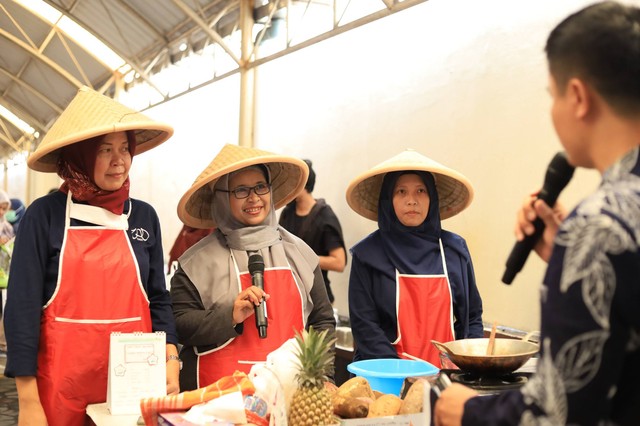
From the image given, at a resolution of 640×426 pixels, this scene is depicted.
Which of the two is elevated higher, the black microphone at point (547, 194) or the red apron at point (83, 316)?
the black microphone at point (547, 194)

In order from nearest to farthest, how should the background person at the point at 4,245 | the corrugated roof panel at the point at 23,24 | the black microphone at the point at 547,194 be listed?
1. the black microphone at the point at 547,194
2. the background person at the point at 4,245
3. the corrugated roof panel at the point at 23,24

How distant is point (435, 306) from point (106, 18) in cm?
932

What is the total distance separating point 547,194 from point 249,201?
1.35 m

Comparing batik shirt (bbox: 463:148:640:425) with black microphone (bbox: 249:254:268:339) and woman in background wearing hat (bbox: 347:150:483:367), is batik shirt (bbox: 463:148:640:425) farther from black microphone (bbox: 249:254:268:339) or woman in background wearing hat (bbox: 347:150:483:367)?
woman in background wearing hat (bbox: 347:150:483:367)

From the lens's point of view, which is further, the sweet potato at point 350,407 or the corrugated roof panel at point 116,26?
the corrugated roof panel at point 116,26

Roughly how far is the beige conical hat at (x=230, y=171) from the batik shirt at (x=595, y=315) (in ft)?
5.19

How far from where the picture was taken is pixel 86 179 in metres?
→ 2.08

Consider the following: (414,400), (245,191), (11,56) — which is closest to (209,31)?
(245,191)

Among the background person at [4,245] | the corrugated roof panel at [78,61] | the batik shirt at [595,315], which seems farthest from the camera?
the corrugated roof panel at [78,61]

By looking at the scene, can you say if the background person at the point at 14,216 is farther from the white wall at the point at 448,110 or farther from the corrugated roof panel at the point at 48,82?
Result: the corrugated roof panel at the point at 48,82

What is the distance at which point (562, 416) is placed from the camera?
0.90 metres

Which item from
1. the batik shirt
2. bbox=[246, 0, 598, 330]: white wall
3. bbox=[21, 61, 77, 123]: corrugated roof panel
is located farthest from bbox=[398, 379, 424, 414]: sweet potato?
bbox=[21, 61, 77, 123]: corrugated roof panel

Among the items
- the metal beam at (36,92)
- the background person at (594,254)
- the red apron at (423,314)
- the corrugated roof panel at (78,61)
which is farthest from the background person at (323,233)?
the metal beam at (36,92)

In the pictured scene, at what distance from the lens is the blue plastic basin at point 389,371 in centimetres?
183
